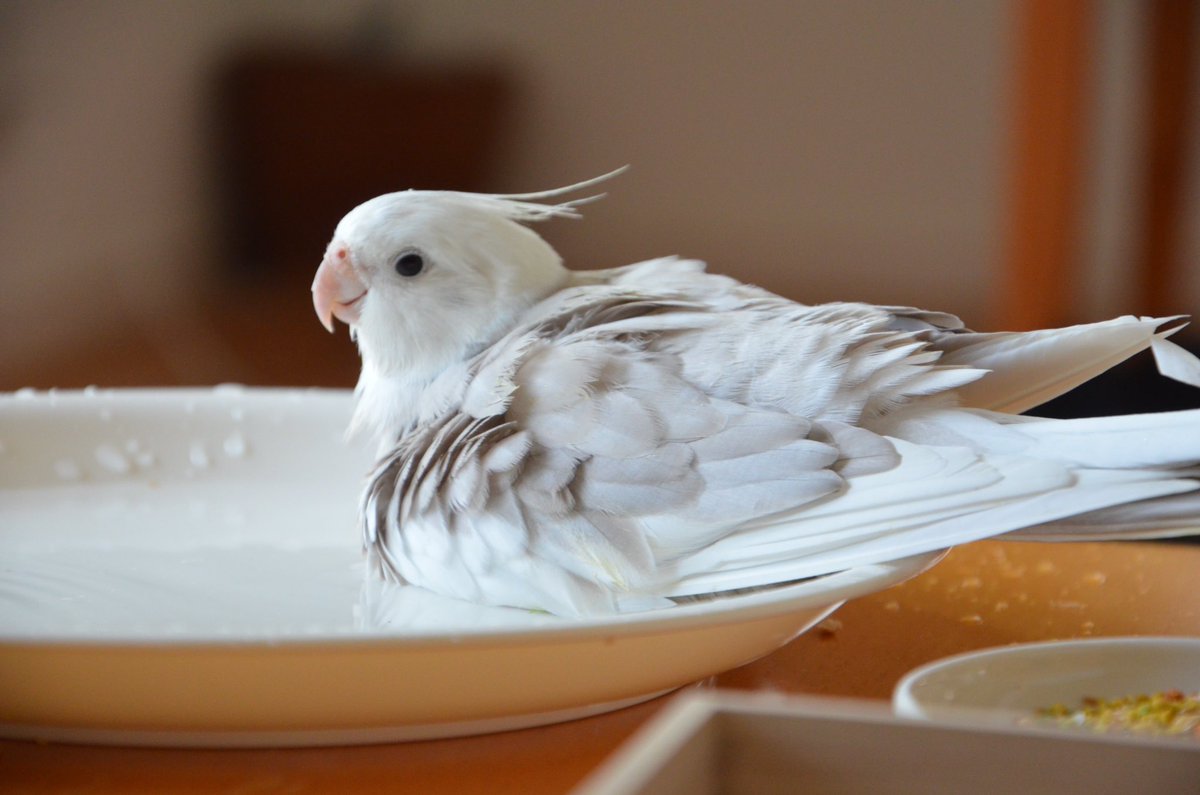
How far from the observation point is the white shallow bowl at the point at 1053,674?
1.32 feet

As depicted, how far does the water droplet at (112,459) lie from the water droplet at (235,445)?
0.06 meters

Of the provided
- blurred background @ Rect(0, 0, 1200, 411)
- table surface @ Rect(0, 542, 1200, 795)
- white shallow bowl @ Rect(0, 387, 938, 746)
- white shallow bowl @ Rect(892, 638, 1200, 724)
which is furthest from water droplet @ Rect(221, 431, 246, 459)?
blurred background @ Rect(0, 0, 1200, 411)

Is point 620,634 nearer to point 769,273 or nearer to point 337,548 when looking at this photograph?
point 337,548

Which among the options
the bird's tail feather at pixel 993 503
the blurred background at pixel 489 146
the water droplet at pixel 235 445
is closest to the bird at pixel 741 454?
the bird's tail feather at pixel 993 503

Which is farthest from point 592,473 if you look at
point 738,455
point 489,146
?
point 489,146

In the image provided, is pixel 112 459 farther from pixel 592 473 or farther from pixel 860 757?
pixel 860 757

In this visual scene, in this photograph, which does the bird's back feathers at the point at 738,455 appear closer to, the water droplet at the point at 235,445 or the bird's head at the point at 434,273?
the bird's head at the point at 434,273

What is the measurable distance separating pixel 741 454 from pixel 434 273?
0.22 metres

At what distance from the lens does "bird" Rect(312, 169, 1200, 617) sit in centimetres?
50

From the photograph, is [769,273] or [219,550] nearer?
[219,550]

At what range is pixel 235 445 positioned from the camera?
0.82 meters

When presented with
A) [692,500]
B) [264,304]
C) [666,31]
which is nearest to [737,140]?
[666,31]

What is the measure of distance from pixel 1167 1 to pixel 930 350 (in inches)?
60.6

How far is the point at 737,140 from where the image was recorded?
118 inches
